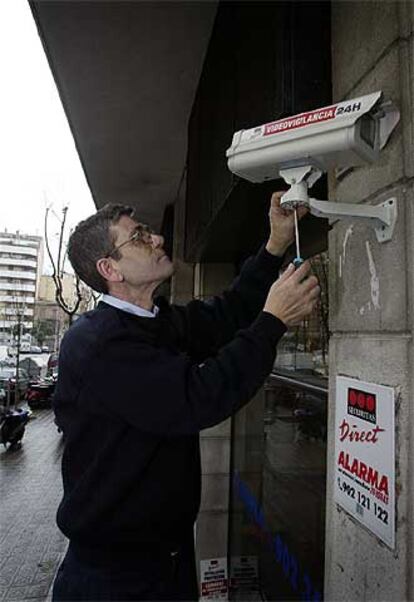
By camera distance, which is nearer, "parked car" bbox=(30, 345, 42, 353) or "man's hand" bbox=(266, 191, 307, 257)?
"man's hand" bbox=(266, 191, 307, 257)

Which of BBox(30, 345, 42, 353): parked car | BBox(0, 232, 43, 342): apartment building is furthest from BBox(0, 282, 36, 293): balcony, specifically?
BBox(30, 345, 42, 353): parked car

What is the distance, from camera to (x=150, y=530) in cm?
145

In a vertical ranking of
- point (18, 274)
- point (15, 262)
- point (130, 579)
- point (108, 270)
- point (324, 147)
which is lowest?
point (130, 579)

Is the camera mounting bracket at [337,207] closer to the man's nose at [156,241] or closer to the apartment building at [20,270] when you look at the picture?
the man's nose at [156,241]

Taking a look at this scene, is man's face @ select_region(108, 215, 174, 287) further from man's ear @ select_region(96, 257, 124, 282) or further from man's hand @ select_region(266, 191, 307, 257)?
man's hand @ select_region(266, 191, 307, 257)

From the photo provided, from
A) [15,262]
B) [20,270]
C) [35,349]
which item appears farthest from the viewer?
[20,270]

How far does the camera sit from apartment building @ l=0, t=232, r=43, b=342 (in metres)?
31.2

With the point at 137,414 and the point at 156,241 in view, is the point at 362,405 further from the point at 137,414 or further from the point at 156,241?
the point at 156,241

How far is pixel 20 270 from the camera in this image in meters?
35.2

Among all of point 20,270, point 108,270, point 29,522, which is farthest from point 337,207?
point 20,270

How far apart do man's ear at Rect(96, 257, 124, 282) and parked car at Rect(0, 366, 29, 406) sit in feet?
43.8

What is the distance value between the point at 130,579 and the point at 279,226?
123 centimetres

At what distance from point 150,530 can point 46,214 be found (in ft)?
44.8

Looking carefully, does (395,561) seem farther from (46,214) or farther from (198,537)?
(46,214)
